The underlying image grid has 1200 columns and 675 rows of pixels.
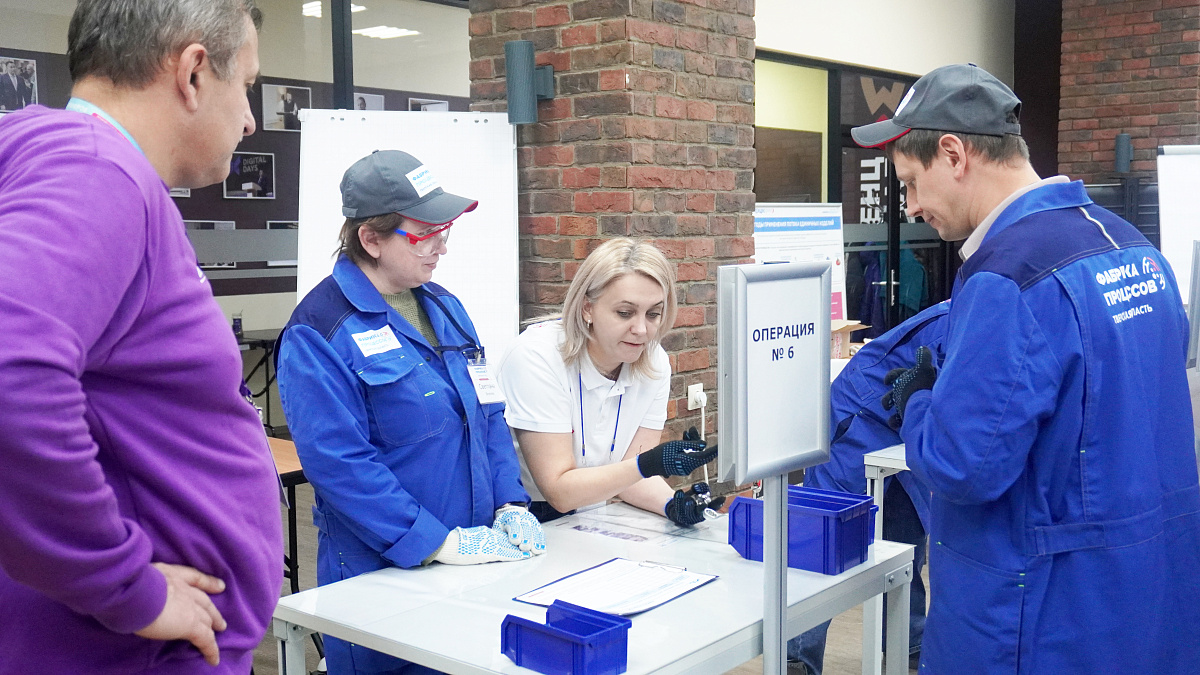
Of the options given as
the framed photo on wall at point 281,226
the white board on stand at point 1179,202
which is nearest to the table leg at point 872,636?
the framed photo on wall at point 281,226

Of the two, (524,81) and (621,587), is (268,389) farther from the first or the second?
(621,587)

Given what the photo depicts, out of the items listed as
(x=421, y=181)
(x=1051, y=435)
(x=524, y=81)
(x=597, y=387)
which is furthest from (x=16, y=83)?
(x=1051, y=435)

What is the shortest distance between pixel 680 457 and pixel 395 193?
79cm

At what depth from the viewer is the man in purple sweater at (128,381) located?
2.75 ft

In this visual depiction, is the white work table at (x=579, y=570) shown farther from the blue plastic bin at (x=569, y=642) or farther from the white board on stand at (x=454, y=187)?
the white board on stand at (x=454, y=187)

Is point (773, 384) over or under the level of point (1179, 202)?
under

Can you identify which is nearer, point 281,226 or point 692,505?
point 692,505

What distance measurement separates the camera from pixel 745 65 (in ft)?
12.9

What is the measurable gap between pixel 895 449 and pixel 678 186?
50.3 inches

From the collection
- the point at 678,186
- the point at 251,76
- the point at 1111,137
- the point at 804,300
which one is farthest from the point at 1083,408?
the point at 1111,137

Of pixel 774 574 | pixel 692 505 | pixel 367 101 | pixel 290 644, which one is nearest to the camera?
pixel 774 574

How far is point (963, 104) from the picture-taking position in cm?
168

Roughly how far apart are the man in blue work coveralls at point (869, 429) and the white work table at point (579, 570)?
2.31ft

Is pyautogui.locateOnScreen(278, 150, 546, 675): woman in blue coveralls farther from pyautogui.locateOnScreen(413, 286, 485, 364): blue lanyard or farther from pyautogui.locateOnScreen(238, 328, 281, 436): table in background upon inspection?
pyautogui.locateOnScreen(238, 328, 281, 436): table in background
